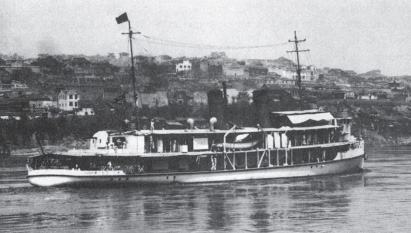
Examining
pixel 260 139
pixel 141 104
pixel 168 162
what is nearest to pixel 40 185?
pixel 168 162

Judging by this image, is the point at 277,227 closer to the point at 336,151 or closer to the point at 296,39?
the point at 336,151

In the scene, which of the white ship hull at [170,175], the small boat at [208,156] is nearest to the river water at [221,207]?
the white ship hull at [170,175]

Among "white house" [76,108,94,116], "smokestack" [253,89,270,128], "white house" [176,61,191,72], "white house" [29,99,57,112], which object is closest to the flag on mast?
"smokestack" [253,89,270,128]

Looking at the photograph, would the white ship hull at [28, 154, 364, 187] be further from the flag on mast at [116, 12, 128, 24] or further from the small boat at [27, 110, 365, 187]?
the flag on mast at [116, 12, 128, 24]

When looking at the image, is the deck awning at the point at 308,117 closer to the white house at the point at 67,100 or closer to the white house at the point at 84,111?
the white house at the point at 84,111

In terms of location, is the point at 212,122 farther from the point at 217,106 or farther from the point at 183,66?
the point at 183,66

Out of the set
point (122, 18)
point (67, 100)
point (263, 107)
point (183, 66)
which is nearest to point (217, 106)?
point (263, 107)

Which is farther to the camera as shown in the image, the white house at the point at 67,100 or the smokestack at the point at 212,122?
the white house at the point at 67,100
